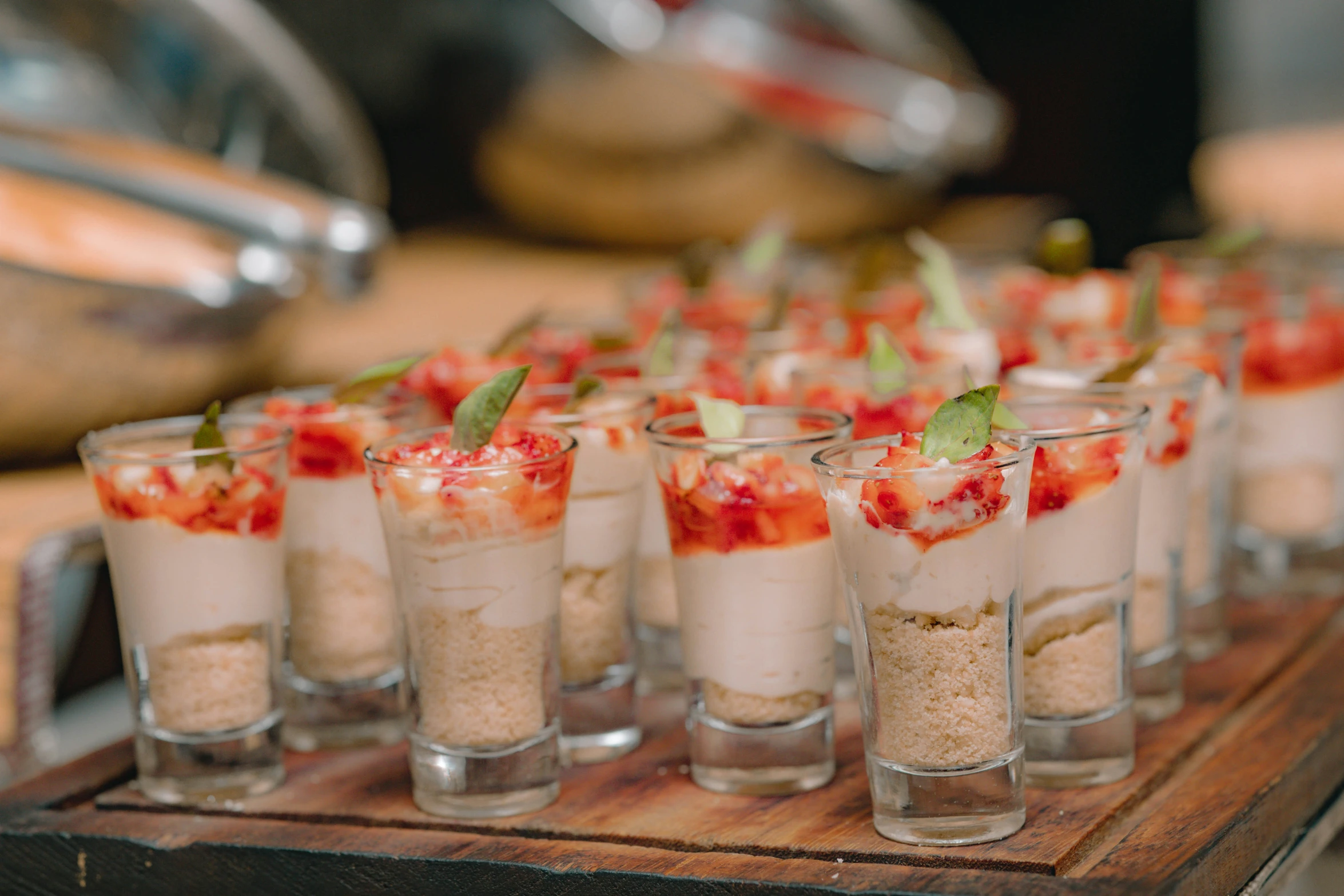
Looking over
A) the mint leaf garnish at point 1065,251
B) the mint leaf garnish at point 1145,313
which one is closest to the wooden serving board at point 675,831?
the mint leaf garnish at point 1145,313

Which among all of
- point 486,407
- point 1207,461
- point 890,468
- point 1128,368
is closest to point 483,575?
point 486,407

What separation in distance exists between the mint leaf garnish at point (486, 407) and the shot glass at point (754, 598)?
5.0 inches

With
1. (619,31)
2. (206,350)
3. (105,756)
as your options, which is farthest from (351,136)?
(105,756)

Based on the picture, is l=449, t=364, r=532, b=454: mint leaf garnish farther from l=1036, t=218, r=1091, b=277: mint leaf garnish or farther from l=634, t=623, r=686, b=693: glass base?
l=1036, t=218, r=1091, b=277: mint leaf garnish

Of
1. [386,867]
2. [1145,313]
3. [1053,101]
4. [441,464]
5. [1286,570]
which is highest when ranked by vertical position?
[1053,101]

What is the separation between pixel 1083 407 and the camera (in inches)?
53.2

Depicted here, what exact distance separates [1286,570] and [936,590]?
3.17 ft

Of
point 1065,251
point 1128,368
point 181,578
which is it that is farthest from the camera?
point 1065,251

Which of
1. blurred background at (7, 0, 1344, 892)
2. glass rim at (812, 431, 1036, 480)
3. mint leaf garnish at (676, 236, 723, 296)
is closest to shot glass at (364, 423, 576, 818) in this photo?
glass rim at (812, 431, 1036, 480)

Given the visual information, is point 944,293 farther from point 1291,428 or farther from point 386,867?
point 386,867

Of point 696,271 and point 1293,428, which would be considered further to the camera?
point 696,271

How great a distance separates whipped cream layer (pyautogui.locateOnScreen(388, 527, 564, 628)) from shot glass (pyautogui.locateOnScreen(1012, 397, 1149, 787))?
1.29ft

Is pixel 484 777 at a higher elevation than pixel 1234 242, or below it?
below

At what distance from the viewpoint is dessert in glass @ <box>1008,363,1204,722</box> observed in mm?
1443
